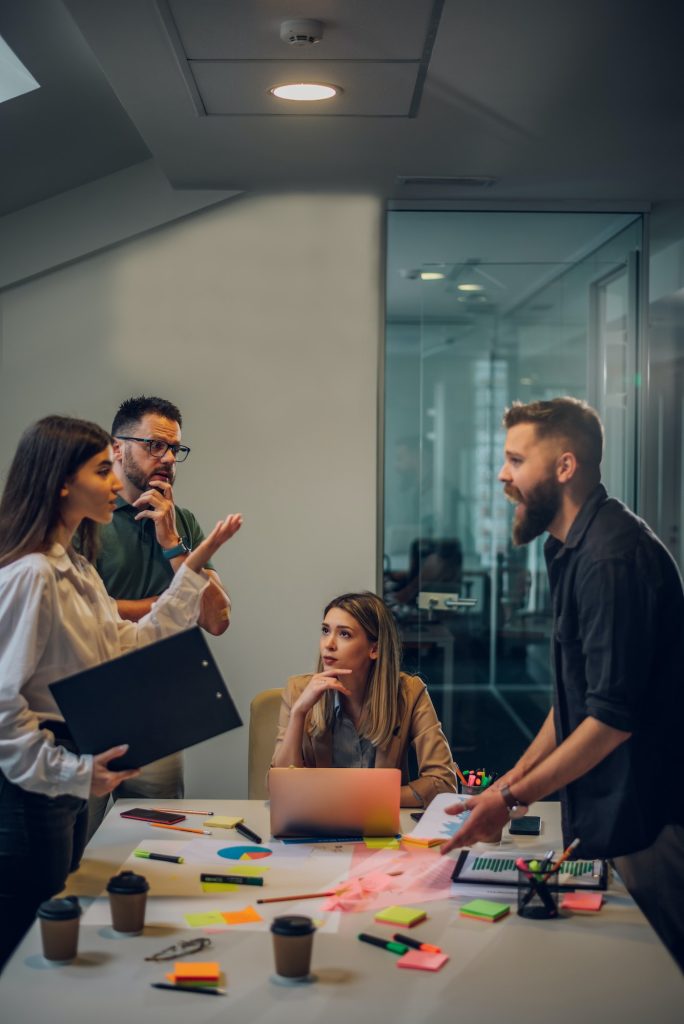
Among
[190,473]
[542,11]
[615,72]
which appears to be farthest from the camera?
[190,473]

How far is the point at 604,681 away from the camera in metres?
2.30

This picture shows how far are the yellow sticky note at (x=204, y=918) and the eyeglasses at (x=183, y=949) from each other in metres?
0.08

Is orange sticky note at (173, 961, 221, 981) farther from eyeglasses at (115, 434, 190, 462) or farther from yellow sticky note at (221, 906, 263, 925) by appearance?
eyeglasses at (115, 434, 190, 462)

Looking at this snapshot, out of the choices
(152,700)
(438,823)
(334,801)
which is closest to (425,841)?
(438,823)

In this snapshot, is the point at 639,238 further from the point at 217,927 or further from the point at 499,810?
the point at 217,927

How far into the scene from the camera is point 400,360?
486 cm

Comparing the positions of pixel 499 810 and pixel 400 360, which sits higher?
pixel 400 360

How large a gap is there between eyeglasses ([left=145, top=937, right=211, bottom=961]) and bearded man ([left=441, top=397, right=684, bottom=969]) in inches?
23.8

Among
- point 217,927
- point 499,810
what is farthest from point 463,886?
point 217,927

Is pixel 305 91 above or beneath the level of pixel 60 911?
above

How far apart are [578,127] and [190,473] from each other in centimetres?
206

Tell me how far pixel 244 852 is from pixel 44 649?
662 millimetres

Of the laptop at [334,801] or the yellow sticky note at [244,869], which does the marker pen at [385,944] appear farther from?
the laptop at [334,801]

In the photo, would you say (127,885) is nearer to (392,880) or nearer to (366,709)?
(392,880)
